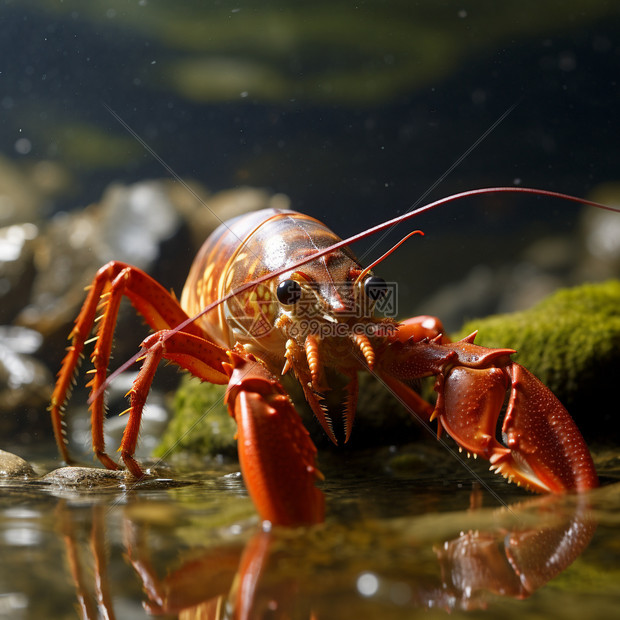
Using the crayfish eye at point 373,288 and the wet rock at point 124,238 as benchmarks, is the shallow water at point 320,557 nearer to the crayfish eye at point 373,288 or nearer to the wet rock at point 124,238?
the crayfish eye at point 373,288

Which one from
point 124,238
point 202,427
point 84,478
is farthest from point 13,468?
point 124,238

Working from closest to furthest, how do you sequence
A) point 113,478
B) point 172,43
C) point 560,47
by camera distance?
1. point 113,478
2. point 172,43
3. point 560,47

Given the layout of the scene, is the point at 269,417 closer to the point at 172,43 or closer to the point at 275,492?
the point at 275,492

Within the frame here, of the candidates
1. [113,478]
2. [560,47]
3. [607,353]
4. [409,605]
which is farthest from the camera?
[560,47]

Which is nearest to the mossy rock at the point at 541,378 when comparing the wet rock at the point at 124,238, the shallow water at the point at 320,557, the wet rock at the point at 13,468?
the wet rock at the point at 13,468

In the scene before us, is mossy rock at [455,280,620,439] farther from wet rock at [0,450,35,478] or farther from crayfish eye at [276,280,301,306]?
wet rock at [0,450,35,478]

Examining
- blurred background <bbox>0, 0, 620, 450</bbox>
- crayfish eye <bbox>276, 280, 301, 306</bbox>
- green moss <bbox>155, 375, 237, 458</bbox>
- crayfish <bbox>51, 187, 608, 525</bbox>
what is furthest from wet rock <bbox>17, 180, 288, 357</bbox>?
crayfish eye <bbox>276, 280, 301, 306</bbox>

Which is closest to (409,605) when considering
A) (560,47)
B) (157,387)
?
(157,387)
